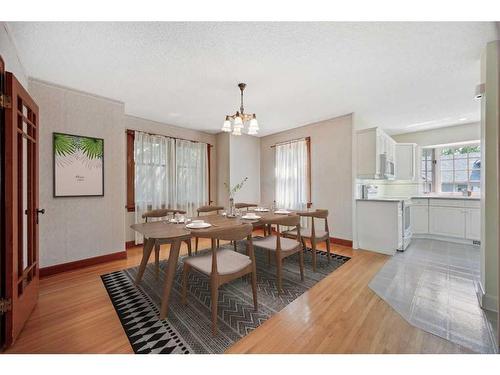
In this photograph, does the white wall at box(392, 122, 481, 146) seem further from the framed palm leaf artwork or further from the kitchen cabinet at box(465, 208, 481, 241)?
the framed palm leaf artwork

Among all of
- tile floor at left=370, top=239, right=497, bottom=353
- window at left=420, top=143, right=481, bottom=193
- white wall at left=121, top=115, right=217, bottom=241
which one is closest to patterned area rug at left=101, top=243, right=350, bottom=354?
tile floor at left=370, top=239, right=497, bottom=353

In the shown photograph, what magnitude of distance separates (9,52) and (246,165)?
3.97 metres

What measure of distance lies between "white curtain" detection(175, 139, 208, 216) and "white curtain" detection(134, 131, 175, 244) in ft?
0.52

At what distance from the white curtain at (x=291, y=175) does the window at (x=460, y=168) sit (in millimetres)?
3284

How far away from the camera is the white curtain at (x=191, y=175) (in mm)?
4312

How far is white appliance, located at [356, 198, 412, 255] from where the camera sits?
328 cm

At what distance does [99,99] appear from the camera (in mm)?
2930

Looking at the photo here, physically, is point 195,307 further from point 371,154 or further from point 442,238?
point 442,238

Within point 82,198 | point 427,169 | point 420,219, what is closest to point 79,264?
point 82,198

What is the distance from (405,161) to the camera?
461 centimetres

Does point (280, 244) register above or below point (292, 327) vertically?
above

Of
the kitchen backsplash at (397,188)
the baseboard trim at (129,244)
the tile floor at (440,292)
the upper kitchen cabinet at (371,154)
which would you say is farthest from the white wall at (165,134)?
the kitchen backsplash at (397,188)

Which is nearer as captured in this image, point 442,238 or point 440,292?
point 440,292
